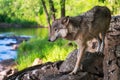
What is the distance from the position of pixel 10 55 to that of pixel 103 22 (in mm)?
17542

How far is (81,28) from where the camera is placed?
21.4 ft

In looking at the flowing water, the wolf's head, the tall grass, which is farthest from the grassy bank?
the wolf's head

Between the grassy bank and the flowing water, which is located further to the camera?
the flowing water

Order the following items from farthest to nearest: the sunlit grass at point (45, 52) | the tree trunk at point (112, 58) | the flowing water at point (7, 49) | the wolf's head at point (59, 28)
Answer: the flowing water at point (7, 49), the sunlit grass at point (45, 52), the tree trunk at point (112, 58), the wolf's head at point (59, 28)

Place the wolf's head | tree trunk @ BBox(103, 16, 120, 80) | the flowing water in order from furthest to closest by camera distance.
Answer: the flowing water < tree trunk @ BBox(103, 16, 120, 80) < the wolf's head

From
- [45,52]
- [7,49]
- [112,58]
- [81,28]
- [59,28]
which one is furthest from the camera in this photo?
[7,49]

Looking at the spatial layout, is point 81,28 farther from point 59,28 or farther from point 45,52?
point 45,52

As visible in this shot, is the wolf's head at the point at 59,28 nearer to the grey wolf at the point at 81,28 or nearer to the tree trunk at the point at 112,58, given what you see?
the grey wolf at the point at 81,28

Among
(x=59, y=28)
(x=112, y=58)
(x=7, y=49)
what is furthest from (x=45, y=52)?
(x=7, y=49)

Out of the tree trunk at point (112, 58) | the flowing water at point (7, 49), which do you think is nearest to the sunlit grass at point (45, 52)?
the flowing water at point (7, 49)

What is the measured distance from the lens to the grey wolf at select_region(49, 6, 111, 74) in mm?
6297

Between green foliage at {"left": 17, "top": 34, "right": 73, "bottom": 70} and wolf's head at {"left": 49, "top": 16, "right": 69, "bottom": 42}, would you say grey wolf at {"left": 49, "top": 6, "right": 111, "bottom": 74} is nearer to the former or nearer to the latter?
wolf's head at {"left": 49, "top": 16, "right": 69, "bottom": 42}

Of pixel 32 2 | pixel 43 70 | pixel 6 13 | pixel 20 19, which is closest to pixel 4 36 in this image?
pixel 32 2

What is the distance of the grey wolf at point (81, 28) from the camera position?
6297mm
